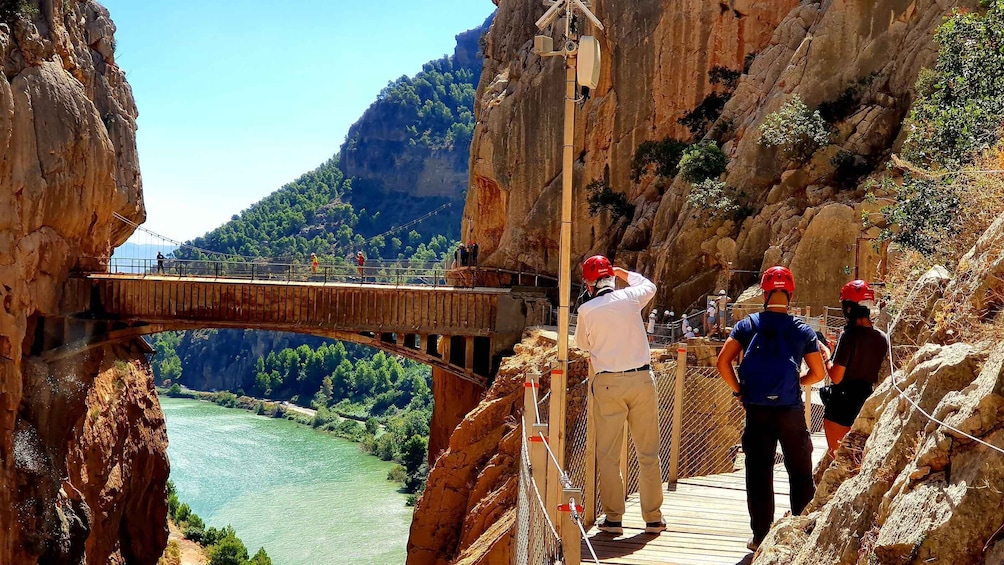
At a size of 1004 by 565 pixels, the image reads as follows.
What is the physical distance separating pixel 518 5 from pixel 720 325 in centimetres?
2269

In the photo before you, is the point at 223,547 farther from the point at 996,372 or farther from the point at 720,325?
the point at 996,372

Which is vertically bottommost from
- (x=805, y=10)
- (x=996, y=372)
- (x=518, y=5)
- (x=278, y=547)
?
(x=278, y=547)

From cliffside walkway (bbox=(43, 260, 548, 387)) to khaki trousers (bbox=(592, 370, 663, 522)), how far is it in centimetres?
1893

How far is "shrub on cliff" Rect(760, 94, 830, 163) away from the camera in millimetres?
23578

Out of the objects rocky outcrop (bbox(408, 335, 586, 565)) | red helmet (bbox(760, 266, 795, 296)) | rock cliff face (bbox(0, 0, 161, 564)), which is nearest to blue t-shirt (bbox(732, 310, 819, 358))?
red helmet (bbox(760, 266, 795, 296))

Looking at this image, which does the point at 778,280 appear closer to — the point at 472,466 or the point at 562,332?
the point at 562,332

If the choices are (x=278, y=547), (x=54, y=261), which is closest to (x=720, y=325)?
(x=54, y=261)

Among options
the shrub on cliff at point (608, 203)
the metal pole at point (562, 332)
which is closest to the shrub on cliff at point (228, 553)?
the shrub on cliff at point (608, 203)

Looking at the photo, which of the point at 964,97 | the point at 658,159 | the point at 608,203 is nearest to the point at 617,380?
the point at 964,97

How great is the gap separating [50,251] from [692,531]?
75.6ft

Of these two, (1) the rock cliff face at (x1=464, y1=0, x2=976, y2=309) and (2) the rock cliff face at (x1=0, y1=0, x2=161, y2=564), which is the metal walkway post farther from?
(2) the rock cliff face at (x1=0, y1=0, x2=161, y2=564)

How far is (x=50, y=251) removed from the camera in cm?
2489

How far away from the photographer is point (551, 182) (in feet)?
110

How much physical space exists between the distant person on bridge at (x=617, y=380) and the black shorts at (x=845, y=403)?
124cm
